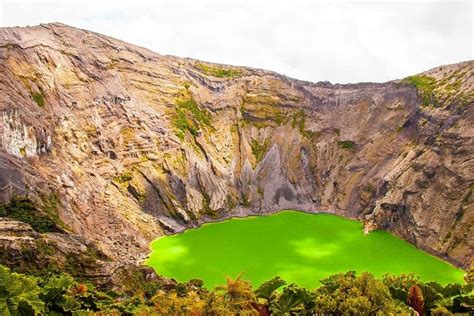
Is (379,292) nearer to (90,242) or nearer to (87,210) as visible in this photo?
(90,242)

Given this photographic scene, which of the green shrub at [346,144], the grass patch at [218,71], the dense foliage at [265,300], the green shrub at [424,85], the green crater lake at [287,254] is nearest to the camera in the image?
the dense foliage at [265,300]

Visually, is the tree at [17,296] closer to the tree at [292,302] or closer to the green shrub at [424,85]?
the tree at [292,302]

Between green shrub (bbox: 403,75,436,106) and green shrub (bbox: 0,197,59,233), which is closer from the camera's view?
green shrub (bbox: 0,197,59,233)

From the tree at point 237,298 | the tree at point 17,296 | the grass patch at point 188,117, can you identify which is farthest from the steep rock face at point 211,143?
the tree at point 237,298

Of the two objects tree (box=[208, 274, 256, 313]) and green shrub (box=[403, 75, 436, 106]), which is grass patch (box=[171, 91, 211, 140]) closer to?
green shrub (box=[403, 75, 436, 106])

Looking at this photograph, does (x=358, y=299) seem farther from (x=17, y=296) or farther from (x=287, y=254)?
(x=287, y=254)

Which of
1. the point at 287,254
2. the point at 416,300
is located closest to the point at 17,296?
the point at 416,300

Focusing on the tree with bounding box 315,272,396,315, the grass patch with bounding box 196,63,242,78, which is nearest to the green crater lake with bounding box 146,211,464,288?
the tree with bounding box 315,272,396,315
